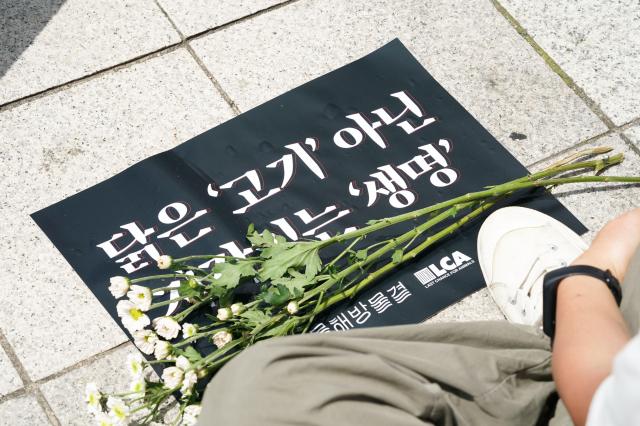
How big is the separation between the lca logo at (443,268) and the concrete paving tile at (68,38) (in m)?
1.35

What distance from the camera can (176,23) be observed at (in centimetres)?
321

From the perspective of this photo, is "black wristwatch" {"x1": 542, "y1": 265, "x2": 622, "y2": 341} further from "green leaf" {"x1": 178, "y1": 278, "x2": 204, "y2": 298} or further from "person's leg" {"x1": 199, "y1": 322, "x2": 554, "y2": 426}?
"green leaf" {"x1": 178, "y1": 278, "x2": 204, "y2": 298}

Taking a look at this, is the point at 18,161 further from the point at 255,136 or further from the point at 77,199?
the point at 255,136

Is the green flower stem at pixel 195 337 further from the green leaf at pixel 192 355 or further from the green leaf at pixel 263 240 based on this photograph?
the green leaf at pixel 263 240

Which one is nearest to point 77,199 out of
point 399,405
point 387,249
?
point 387,249

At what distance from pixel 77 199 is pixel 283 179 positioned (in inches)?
27.0

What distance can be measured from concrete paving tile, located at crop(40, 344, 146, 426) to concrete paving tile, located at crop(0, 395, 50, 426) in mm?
38

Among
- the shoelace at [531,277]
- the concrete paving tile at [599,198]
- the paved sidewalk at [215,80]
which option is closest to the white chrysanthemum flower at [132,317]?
the paved sidewalk at [215,80]

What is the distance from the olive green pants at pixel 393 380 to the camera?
152cm

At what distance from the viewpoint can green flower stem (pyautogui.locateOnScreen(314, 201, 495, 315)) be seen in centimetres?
244

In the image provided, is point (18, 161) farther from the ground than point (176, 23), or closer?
closer

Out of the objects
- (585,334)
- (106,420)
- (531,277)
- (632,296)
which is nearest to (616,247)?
(632,296)

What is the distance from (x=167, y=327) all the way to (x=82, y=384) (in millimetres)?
332

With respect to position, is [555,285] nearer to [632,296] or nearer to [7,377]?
[632,296]
